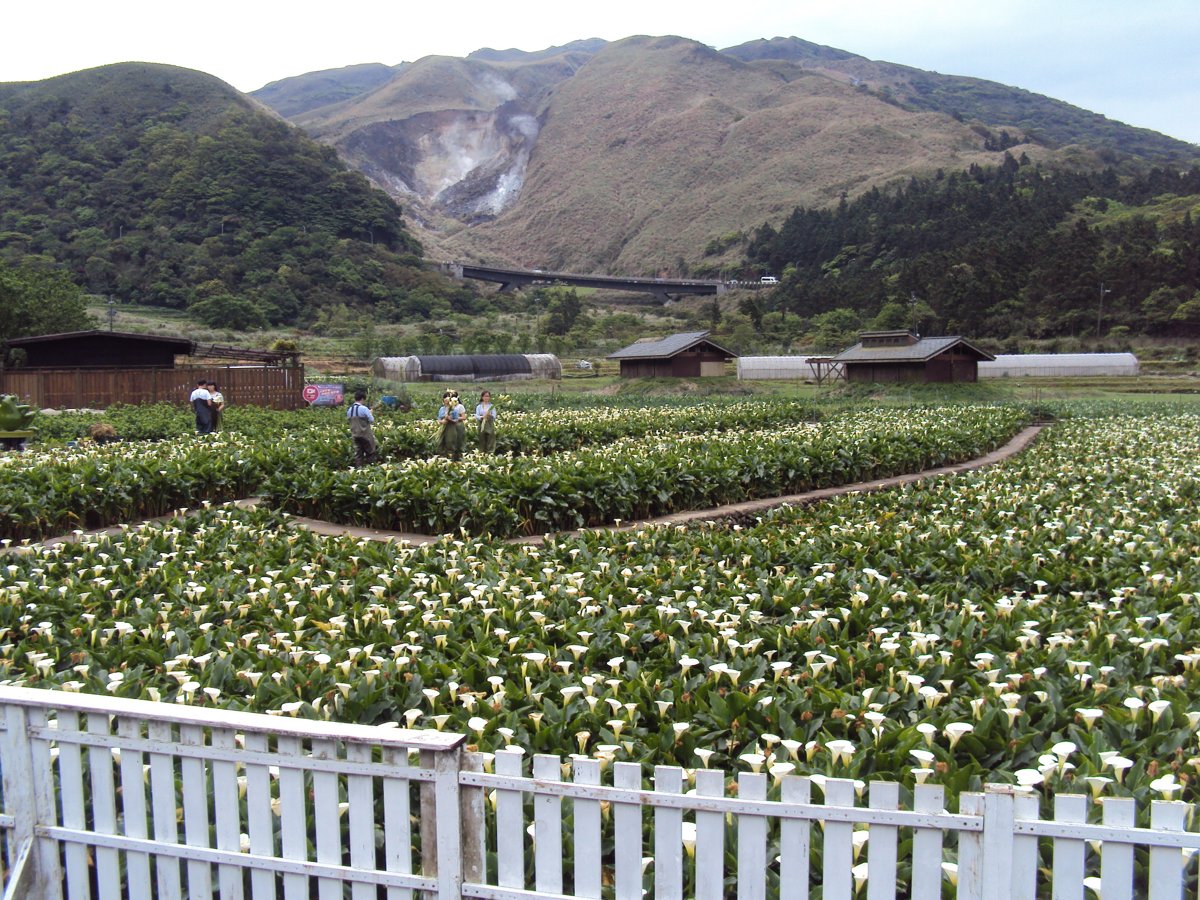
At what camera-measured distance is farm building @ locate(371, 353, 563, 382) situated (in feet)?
190

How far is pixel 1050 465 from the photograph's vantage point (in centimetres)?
1773

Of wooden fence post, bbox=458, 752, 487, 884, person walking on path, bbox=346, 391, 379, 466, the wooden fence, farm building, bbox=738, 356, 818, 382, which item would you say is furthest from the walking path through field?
farm building, bbox=738, 356, 818, 382

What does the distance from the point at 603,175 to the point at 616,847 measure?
642 ft

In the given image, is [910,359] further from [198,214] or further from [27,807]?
[198,214]

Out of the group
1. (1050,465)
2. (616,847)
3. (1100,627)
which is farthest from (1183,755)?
(1050,465)

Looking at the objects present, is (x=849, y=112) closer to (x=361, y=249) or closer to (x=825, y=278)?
(x=825, y=278)

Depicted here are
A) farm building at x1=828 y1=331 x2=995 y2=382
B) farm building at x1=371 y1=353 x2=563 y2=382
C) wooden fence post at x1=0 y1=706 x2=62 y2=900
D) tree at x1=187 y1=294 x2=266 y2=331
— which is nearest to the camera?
wooden fence post at x1=0 y1=706 x2=62 y2=900

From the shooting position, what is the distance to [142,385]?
32062 millimetres

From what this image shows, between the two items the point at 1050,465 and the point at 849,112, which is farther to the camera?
the point at 849,112

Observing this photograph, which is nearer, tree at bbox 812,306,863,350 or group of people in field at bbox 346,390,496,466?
group of people in field at bbox 346,390,496,466

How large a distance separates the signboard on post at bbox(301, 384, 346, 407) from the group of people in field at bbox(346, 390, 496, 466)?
16.7m

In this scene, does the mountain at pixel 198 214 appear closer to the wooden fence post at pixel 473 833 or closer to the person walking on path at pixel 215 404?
the person walking on path at pixel 215 404

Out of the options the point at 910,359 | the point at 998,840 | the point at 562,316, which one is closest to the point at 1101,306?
the point at 910,359

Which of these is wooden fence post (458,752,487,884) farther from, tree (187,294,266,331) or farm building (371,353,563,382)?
tree (187,294,266,331)
